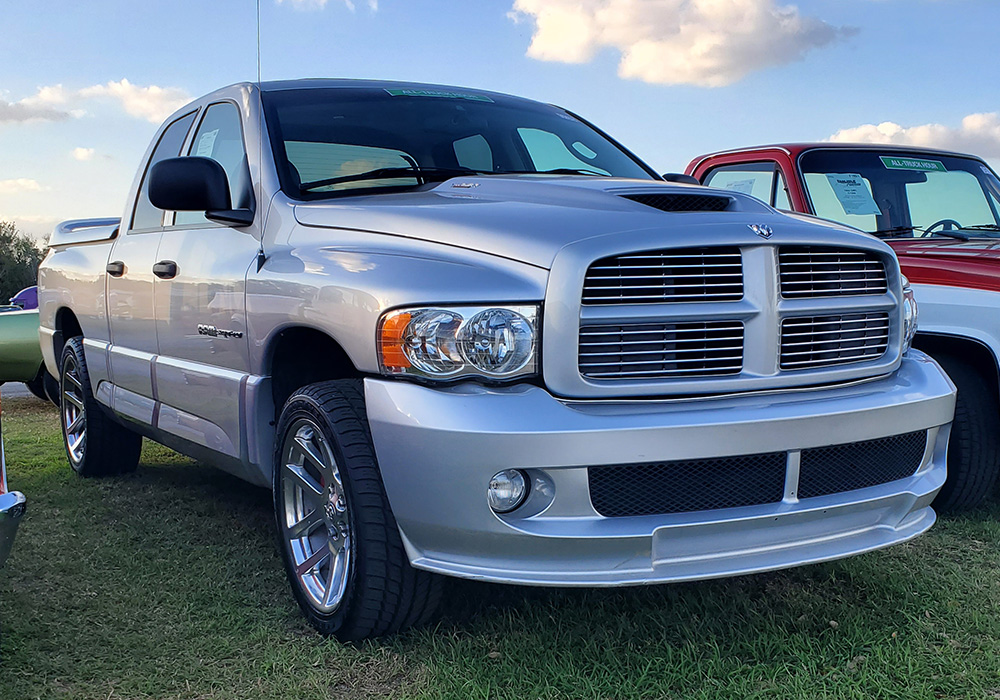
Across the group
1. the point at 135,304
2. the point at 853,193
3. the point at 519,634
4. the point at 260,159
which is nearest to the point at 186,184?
the point at 260,159

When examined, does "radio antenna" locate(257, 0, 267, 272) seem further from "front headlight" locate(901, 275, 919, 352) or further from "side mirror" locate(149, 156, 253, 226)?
"front headlight" locate(901, 275, 919, 352)

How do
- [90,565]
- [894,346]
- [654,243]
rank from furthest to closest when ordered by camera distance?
1. [90,565]
2. [894,346]
3. [654,243]

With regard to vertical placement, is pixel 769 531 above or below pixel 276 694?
above

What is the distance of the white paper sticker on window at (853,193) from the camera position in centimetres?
542

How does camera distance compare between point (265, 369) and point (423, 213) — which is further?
point (265, 369)

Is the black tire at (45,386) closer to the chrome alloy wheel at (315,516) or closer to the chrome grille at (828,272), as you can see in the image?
the chrome alloy wheel at (315,516)

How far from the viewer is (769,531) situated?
2857 millimetres

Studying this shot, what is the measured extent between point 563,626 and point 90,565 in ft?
6.53

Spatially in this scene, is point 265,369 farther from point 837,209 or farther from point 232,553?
point 837,209

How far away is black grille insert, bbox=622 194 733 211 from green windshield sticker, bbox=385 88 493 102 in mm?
1431

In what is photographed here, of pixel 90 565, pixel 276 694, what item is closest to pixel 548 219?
pixel 276 694

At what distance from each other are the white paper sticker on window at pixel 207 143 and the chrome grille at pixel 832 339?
8.71 ft

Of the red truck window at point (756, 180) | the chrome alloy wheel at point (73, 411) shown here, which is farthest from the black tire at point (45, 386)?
the red truck window at point (756, 180)

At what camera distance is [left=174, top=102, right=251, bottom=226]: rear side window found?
393cm
